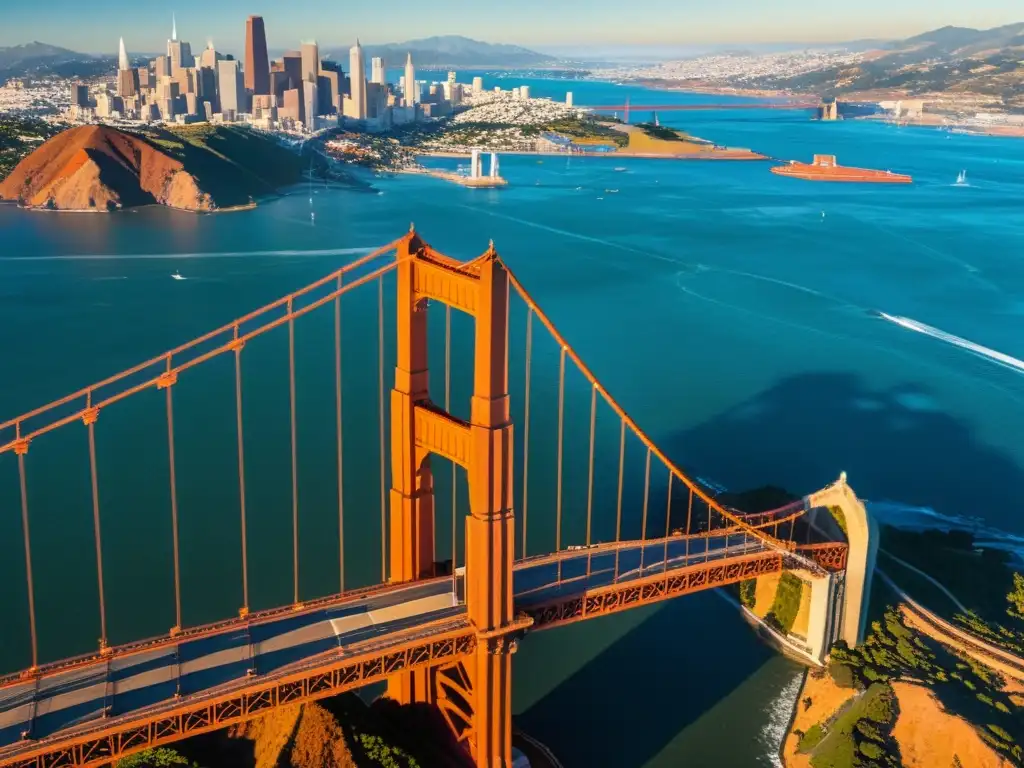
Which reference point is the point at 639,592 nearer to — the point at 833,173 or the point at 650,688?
the point at 650,688

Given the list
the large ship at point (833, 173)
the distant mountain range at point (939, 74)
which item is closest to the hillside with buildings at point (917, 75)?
the distant mountain range at point (939, 74)

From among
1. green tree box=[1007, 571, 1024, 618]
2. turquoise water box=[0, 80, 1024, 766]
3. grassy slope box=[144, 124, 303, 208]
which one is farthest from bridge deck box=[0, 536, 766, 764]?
grassy slope box=[144, 124, 303, 208]

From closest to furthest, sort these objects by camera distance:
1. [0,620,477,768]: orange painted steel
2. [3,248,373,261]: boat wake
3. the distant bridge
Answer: [0,620,477,768]: orange painted steel < [3,248,373,261]: boat wake < the distant bridge

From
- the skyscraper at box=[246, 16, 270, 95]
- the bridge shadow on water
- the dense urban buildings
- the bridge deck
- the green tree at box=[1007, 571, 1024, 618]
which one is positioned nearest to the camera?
the bridge deck

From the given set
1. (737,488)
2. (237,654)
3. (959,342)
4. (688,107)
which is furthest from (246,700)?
(688,107)

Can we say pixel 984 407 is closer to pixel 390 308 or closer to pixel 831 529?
pixel 831 529

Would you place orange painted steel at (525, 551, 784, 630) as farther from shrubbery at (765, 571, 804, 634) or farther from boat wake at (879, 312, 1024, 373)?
boat wake at (879, 312, 1024, 373)

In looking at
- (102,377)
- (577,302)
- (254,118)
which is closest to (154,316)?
(102,377)

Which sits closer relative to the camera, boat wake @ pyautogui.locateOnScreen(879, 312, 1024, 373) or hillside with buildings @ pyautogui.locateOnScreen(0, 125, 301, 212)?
boat wake @ pyautogui.locateOnScreen(879, 312, 1024, 373)
